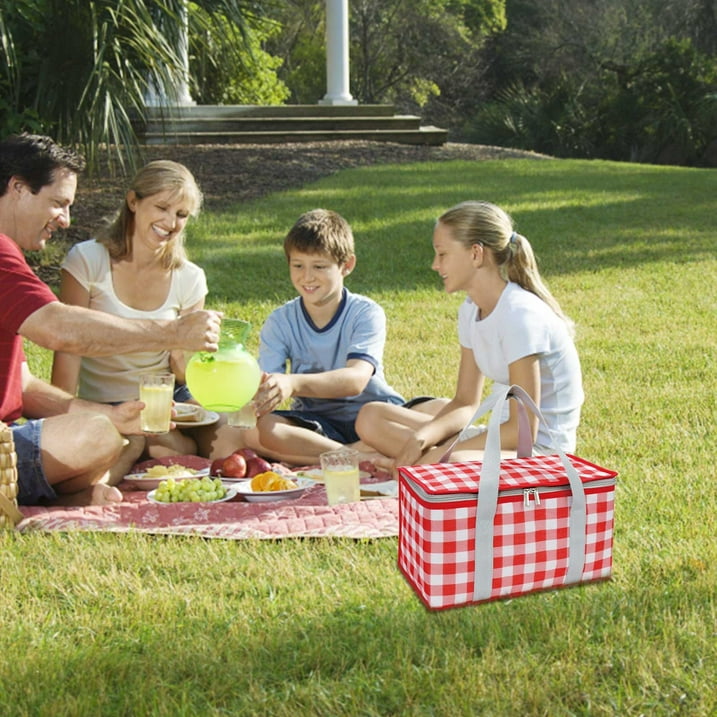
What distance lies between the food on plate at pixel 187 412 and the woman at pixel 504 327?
98 centimetres

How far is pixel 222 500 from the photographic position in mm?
4062

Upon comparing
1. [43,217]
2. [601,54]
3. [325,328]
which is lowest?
[325,328]

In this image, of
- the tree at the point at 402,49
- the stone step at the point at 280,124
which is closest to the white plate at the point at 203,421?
the stone step at the point at 280,124

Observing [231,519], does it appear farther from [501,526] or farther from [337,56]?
[337,56]

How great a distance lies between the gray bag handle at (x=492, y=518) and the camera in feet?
9.79

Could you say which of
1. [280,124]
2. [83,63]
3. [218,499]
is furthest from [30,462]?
[280,124]

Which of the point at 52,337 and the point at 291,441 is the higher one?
the point at 52,337

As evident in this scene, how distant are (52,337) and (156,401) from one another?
16.8 inches

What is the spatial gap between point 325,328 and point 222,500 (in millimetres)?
1073

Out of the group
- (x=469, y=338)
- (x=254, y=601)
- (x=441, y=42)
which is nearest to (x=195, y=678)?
(x=254, y=601)

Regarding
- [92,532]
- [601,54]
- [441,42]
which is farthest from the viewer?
[441,42]

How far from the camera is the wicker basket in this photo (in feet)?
11.8

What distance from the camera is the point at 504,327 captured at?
394cm

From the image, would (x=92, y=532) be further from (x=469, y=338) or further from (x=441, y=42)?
(x=441, y=42)
